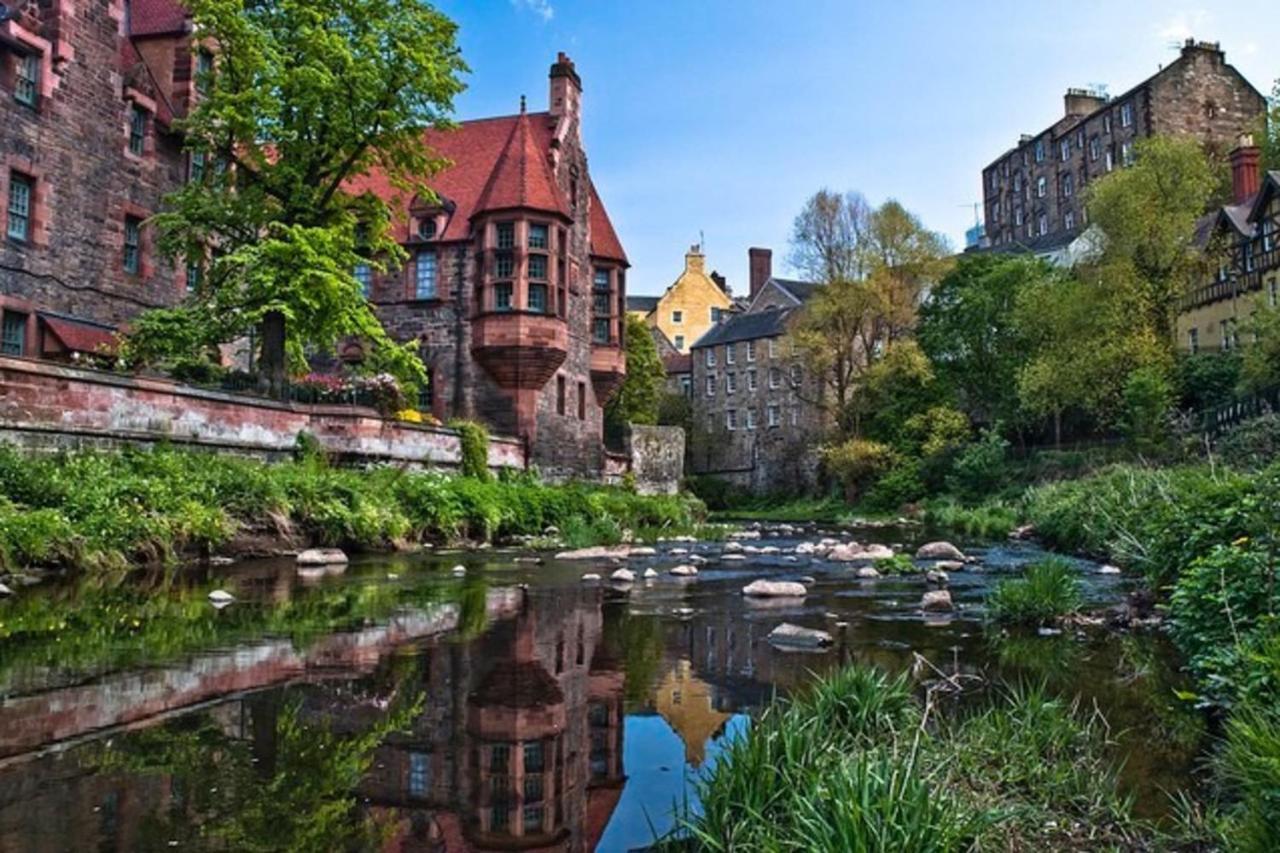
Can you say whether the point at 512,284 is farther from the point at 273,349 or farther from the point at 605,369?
the point at 273,349

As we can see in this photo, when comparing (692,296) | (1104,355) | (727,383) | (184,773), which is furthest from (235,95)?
(692,296)

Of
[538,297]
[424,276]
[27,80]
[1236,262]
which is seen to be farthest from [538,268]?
[1236,262]

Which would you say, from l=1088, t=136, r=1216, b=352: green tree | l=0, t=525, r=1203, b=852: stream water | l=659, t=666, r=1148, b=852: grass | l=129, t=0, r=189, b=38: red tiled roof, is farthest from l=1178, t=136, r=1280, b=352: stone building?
l=129, t=0, r=189, b=38: red tiled roof

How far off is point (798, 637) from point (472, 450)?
2057cm

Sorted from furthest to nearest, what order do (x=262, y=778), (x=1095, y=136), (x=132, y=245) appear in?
(x=1095, y=136) < (x=132, y=245) < (x=262, y=778)

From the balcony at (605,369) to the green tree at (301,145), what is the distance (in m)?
14.0

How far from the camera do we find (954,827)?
10.0 feet

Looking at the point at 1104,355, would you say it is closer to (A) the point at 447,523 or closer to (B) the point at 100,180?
(A) the point at 447,523

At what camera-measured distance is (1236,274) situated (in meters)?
40.1

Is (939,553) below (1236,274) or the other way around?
below

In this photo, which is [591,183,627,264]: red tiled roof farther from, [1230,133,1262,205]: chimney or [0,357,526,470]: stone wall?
[1230,133,1262,205]: chimney

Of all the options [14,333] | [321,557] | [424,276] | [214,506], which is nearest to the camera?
[321,557]

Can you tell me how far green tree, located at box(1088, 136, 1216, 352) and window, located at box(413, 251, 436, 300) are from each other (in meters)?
27.6

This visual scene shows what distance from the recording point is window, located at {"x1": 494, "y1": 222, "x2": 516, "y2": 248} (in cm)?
3209
